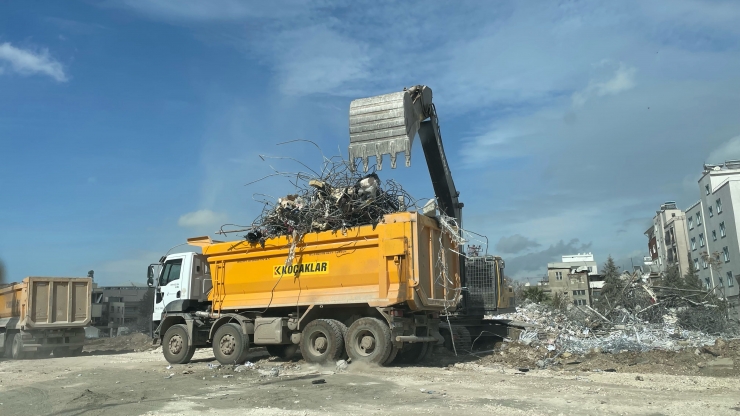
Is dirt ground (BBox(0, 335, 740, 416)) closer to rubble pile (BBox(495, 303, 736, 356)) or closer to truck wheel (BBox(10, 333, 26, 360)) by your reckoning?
rubble pile (BBox(495, 303, 736, 356))

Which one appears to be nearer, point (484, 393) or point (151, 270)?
point (484, 393)

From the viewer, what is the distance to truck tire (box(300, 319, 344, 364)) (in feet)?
33.7

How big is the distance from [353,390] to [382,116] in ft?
17.5

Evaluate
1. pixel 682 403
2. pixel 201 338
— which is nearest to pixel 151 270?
pixel 201 338

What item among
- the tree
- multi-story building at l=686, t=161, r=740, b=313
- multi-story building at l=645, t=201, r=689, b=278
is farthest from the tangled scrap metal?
multi-story building at l=645, t=201, r=689, b=278

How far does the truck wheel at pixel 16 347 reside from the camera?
56.6 ft

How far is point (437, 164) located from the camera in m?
12.6

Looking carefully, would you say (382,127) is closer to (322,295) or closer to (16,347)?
(322,295)

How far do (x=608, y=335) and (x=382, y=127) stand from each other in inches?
262

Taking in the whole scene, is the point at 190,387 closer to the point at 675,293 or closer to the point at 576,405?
the point at 576,405

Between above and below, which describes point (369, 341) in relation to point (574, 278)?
below

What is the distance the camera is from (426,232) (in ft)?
34.3

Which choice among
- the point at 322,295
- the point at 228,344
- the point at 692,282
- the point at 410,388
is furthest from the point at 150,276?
the point at 692,282

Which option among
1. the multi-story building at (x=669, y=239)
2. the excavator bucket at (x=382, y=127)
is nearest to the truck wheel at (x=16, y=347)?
the excavator bucket at (x=382, y=127)
